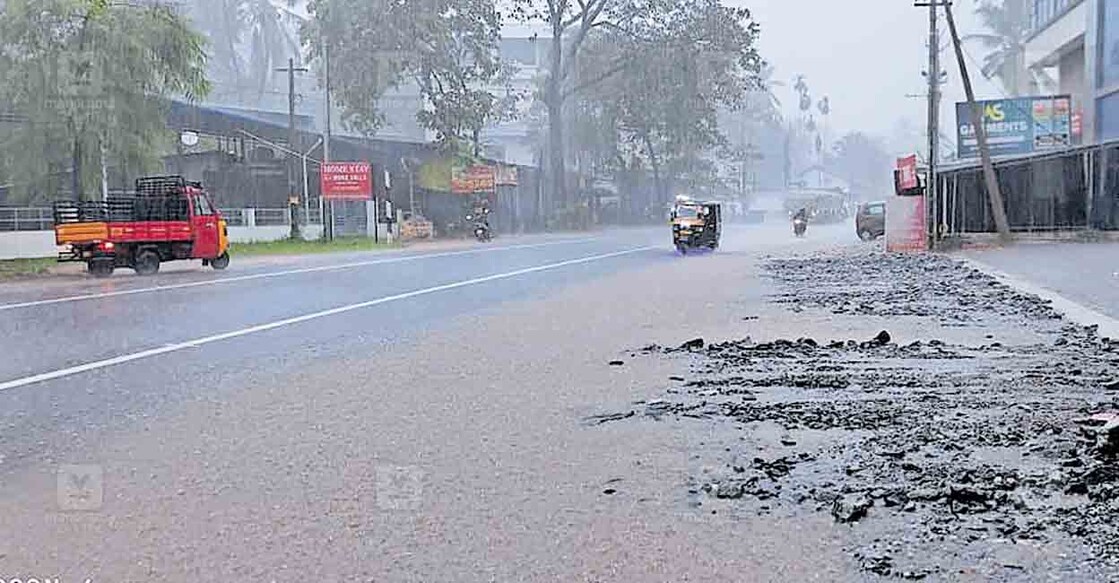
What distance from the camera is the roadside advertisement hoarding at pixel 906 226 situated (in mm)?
34406

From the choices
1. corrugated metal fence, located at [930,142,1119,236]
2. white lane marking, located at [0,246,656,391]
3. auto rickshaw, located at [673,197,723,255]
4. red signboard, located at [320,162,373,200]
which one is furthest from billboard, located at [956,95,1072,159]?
white lane marking, located at [0,246,656,391]

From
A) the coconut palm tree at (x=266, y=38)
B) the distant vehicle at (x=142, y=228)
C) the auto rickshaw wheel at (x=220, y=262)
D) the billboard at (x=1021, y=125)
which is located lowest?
the auto rickshaw wheel at (x=220, y=262)

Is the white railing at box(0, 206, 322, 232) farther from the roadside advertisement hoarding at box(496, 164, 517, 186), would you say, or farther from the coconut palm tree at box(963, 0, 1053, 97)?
the coconut palm tree at box(963, 0, 1053, 97)

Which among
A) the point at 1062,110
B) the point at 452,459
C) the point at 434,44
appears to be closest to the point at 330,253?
the point at 434,44

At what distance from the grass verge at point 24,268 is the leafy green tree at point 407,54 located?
2467 cm

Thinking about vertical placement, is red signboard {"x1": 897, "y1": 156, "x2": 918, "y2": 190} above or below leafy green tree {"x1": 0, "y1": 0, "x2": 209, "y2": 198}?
below

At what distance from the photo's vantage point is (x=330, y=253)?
39.0 metres

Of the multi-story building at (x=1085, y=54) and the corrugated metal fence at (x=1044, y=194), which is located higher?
the multi-story building at (x=1085, y=54)

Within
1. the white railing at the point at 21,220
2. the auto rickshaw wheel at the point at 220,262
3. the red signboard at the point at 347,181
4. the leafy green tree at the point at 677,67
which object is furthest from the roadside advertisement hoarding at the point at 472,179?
the auto rickshaw wheel at the point at 220,262

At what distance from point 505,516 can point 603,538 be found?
57 cm

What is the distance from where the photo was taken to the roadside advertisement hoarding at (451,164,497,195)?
57969mm

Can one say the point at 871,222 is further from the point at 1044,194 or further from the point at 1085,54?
the point at 1044,194

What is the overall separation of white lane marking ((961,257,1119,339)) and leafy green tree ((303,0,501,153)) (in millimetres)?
38469

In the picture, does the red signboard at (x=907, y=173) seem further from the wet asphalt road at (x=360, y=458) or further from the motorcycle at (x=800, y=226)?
the wet asphalt road at (x=360, y=458)
